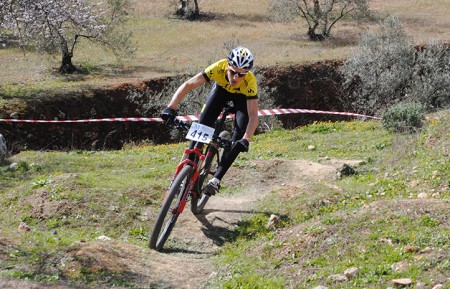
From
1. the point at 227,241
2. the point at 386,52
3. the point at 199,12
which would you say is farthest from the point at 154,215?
the point at 199,12

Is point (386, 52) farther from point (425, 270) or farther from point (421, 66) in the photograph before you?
point (425, 270)

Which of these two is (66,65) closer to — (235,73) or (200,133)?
(235,73)

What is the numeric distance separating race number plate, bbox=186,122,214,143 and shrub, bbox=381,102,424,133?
309 inches

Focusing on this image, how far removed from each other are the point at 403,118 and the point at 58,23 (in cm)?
1458

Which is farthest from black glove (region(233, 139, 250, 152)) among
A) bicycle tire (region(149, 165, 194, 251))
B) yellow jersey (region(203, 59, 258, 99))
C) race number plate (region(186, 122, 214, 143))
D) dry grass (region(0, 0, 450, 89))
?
dry grass (region(0, 0, 450, 89))

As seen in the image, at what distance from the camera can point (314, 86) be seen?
31344 millimetres

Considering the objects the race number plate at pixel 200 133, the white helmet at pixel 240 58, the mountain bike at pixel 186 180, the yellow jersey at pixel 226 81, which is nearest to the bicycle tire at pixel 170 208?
the mountain bike at pixel 186 180

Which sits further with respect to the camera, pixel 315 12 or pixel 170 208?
pixel 315 12

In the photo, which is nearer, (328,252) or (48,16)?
(328,252)

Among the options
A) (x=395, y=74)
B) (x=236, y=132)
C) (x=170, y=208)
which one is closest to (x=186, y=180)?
(x=170, y=208)

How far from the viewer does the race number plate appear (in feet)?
26.1

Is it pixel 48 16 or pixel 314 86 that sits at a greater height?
pixel 48 16

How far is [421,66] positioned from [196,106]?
32.8 ft

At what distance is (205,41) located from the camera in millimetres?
38344
